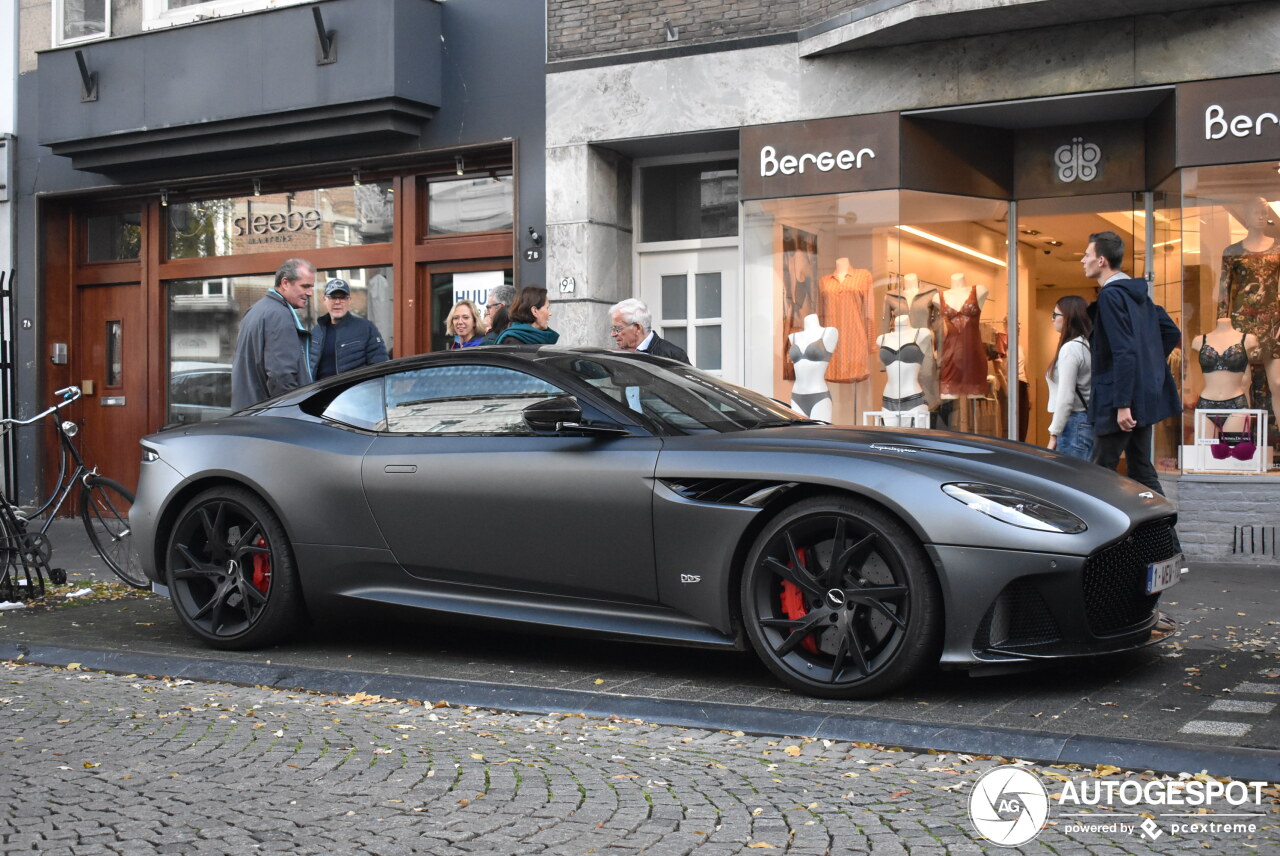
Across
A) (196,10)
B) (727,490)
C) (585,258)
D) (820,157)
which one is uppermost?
(196,10)

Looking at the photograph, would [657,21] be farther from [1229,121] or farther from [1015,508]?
[1015,508]

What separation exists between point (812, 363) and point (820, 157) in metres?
1.70

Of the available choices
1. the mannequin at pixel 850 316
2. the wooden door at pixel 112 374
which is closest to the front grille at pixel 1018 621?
Result: the mannequin at pixel 850 316

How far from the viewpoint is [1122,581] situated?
5.28 metres

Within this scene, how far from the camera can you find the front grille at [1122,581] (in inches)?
203

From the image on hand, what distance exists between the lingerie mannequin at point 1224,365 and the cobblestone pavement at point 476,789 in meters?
7.01

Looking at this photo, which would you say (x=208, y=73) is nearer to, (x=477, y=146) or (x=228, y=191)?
(x=228, y=191)

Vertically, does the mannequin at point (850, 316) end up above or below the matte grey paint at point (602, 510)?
above

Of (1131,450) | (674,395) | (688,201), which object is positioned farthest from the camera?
(688,201)

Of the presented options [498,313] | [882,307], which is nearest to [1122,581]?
[498,313]

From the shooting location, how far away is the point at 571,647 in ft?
22.1

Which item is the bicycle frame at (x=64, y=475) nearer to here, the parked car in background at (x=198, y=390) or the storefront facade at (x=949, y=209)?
the storefront facade at (x=949, y=209)

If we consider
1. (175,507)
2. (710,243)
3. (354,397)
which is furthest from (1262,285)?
(175,507)

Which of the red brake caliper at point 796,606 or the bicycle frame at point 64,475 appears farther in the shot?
the bicycle frame at point 64,475
